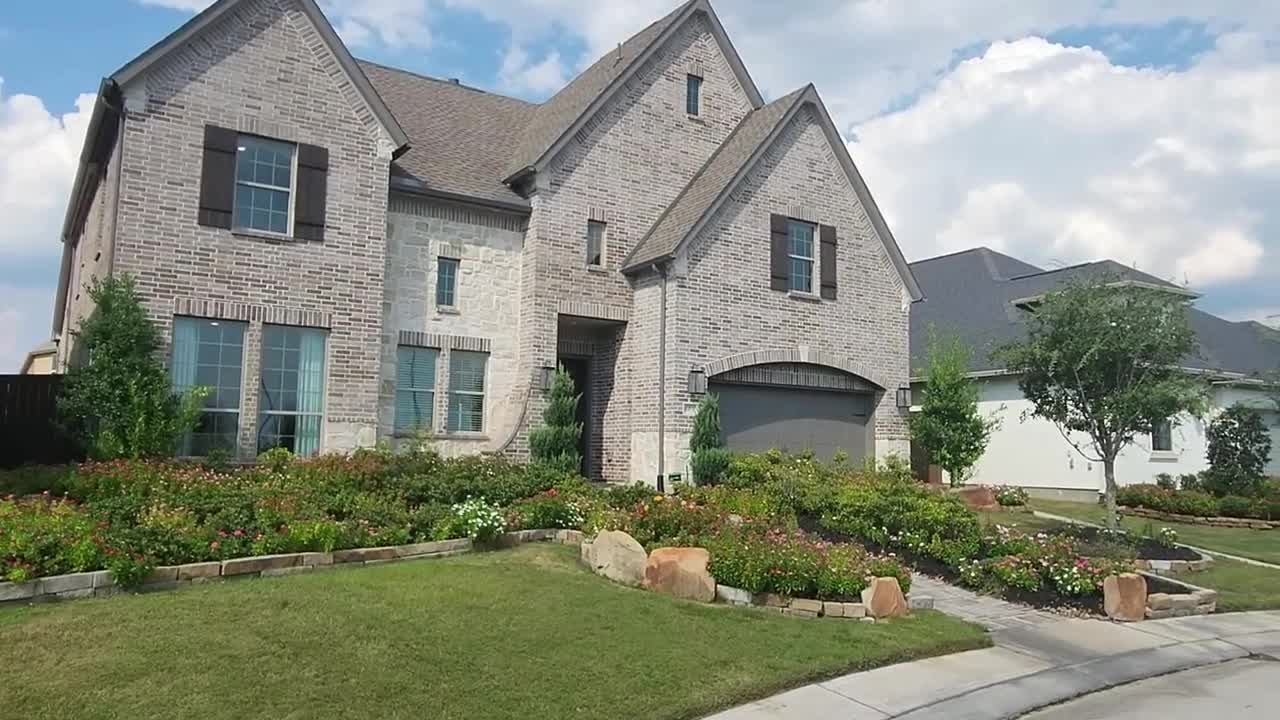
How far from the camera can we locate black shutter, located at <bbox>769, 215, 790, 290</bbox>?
19.3m

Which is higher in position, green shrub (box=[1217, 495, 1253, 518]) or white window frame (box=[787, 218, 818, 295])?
white window frame (box=[787, 218, 818, 295])

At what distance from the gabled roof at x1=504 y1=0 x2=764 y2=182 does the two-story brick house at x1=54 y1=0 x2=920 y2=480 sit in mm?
91

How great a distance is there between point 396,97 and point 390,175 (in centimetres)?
424

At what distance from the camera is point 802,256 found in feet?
65.8

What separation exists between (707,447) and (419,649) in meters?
10.6

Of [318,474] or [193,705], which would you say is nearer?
[193,705]

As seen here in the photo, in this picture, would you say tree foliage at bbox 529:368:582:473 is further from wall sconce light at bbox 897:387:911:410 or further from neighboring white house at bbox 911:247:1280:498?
neighboring white house at bbox 911:247:1280:498

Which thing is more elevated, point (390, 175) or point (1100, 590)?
point (390, 175)

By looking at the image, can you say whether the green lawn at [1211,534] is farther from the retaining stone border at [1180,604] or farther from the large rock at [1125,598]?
the large rock at [1125,598]

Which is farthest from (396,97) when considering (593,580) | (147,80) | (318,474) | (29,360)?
(29,360)

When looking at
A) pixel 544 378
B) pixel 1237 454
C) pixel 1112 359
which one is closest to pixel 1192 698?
pixel 1112 359

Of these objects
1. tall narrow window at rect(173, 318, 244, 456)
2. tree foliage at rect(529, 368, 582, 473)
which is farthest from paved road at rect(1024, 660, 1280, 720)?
tall narrow window at rect(173, 318, 244, 456)

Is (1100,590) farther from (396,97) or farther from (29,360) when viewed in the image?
(29,360)

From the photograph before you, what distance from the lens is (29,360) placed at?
122 feet
